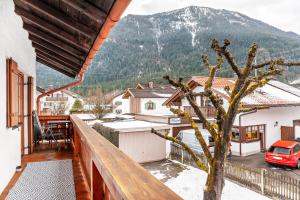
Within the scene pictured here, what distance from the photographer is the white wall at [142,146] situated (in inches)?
491

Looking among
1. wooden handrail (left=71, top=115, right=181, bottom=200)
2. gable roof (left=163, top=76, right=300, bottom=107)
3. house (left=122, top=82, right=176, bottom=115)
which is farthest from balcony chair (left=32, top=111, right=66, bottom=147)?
house (left=122, top=82, right=176, bottom=115)

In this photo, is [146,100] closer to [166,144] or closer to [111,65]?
[166,144]

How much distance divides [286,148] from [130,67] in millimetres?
80382

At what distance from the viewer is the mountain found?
6519 cm

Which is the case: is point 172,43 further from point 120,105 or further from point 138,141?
point 138,141

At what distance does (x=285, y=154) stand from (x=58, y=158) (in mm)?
9938

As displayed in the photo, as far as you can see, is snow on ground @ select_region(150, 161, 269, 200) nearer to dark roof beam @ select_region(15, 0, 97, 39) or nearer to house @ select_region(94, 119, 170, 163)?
house @ select_region(94, 119, 170, 163)

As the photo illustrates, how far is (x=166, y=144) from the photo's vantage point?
13.9 m

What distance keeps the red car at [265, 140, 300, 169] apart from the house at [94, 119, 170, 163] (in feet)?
16.9

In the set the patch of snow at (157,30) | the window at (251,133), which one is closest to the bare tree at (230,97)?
the window at (251,133)

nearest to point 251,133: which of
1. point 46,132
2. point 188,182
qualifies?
point 188,182

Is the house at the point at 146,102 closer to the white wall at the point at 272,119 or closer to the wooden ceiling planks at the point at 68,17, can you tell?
the white wall at the point at 272,119

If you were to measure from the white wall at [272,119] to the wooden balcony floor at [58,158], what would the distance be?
425 inches

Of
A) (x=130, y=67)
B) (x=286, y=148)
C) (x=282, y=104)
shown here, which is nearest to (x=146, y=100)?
(x=282, y=104)
